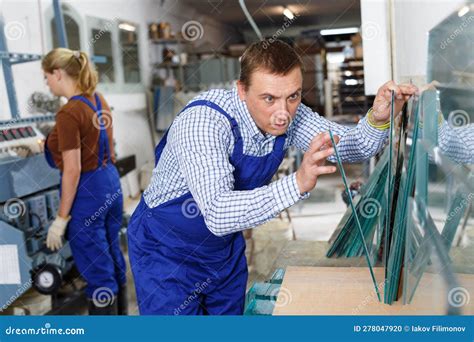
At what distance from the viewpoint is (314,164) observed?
108cm

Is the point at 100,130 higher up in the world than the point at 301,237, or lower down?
higher up

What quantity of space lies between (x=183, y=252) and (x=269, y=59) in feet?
1.73

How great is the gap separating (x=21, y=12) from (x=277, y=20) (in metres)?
4.90

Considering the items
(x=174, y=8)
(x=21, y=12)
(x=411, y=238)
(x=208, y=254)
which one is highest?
(x=174, y=8)

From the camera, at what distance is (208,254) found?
1534 mm

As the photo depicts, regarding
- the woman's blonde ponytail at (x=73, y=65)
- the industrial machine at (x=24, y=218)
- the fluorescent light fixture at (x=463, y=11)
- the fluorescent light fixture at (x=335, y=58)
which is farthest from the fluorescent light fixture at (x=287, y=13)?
the fluorescent light fixture at (x=463, y=11)

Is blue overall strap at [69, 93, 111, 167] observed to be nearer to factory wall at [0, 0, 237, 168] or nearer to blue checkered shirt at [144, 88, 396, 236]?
factory wall at [0, 0, 237, 168]

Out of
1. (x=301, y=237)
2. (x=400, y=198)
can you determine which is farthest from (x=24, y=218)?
(x=301, y=237)

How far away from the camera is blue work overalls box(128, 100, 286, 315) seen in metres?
1.48

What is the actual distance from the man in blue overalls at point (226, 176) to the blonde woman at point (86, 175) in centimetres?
77

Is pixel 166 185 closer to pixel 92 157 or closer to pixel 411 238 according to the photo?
pixel 411 238

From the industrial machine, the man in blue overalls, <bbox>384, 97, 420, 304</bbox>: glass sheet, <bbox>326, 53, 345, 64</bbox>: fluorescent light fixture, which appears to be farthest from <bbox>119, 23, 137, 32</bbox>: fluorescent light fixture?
<bbox>384, 97, 420, 304</bbox>: glass sheet

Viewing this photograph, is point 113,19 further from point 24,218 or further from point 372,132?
point 372,132
